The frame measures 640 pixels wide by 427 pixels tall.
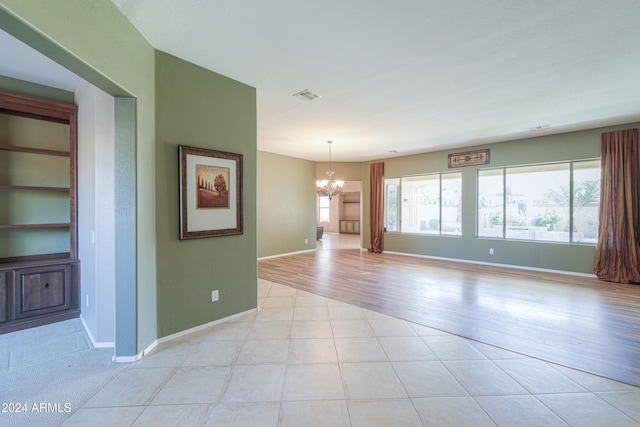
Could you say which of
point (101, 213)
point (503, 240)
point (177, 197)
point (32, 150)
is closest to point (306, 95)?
point (177, 197)

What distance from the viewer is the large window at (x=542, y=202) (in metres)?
5.26

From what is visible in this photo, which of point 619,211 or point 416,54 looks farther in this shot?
point 619,211

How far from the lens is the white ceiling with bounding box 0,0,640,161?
6.68 feet

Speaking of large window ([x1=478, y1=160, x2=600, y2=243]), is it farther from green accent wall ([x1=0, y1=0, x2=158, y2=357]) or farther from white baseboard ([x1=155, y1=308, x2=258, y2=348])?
green accent wall ([x1=0, y1=0, x2=158, y2=357])

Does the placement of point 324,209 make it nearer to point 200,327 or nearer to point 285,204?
point 285,204

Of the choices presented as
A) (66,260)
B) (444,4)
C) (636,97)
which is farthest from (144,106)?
(636,97)

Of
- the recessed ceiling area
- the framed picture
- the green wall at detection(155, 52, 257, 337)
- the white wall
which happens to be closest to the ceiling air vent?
the green wall at detection(155, 52, 257, 337)

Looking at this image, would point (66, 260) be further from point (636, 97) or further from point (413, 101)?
point (636, 97)

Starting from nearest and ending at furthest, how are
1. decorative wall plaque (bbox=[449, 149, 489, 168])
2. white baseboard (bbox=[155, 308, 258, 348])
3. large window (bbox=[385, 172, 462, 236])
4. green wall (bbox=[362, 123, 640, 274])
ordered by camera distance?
1. white baseboard (bbox=[155, 308, 258, 348])
2. green wall (bbox=[362, 123, 640, 274])
3. decorative wall plaque (bbox=[449, 149, 489, 168])
4. large window (bbox=[385, 172, 462, 236])

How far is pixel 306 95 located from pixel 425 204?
17.9ft

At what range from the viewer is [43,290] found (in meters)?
2.96

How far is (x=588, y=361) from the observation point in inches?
90.9

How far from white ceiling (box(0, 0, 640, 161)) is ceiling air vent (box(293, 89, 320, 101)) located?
0.08m

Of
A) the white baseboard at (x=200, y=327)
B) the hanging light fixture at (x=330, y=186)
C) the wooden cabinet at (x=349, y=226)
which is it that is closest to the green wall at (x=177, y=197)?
the white baseboard at (x=200, y=327)
